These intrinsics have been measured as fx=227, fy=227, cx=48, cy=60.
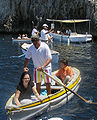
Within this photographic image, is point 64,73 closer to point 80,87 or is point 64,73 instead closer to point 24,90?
point 80,87

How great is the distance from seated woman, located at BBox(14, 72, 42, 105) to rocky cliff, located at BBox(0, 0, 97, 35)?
27495mm

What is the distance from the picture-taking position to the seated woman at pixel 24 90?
6.94 metres

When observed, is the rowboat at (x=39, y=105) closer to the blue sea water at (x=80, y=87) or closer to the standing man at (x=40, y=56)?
the blue sea water at (x=80, y=87)

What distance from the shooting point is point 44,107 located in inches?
300

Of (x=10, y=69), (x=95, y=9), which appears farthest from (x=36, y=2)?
(x=10, y=69)

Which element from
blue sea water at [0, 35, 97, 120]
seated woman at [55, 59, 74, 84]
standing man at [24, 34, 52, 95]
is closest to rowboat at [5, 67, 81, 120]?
blue sea water at [0, 35, 97, 120]

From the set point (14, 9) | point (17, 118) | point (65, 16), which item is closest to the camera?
point (17, 118)

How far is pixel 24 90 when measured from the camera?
23.2 ft

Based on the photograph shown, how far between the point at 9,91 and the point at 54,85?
2.07 meters

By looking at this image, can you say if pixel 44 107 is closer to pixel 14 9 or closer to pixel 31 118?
pixel 31 118

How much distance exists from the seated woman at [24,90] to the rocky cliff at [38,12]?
1082 inches

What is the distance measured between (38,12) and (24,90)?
1413 inches

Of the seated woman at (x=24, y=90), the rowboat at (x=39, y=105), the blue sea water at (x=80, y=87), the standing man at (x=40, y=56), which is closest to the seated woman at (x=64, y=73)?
the rowboat at (x=39, y=105)

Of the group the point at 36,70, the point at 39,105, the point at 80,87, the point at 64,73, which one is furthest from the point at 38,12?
the point at 39,105
